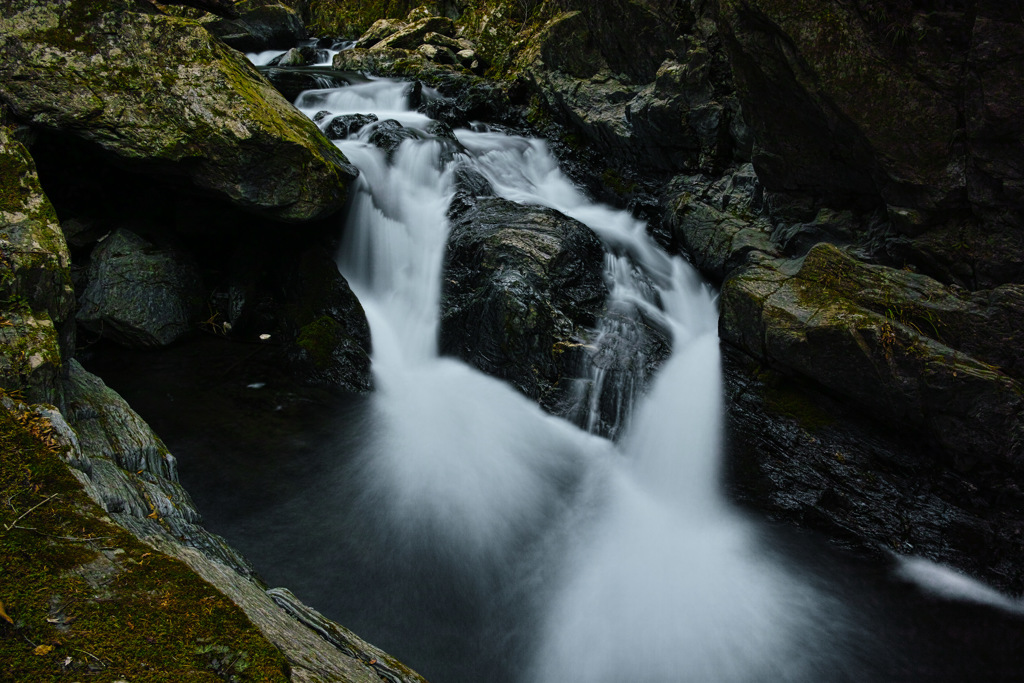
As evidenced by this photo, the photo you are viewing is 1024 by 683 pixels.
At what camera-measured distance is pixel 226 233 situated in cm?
862

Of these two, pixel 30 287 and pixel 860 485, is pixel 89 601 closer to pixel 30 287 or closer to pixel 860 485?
pixel 30 287

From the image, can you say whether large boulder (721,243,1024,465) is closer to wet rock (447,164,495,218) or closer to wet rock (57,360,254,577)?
wet rock (447,164,495,218)

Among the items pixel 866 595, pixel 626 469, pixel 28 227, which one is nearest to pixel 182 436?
pixel 28 227

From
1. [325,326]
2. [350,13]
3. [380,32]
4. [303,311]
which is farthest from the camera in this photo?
[350,13]

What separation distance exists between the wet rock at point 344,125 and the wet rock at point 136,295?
398 cm

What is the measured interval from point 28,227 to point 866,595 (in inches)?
290

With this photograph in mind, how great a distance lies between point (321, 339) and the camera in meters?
7.48

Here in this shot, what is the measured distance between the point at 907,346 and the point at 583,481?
339 centimetres

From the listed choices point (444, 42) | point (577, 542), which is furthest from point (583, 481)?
point (444, 42)

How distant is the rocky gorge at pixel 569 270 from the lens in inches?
124

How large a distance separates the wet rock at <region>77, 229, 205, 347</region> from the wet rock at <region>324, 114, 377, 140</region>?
13.1 ft

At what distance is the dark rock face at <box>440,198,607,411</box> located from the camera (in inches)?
267

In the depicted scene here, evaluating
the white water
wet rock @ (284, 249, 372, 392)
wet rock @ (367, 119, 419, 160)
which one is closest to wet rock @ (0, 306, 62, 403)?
the white water

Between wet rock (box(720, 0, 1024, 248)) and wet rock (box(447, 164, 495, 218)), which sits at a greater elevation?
wet rock (box(720, 0, 1024, 248))
